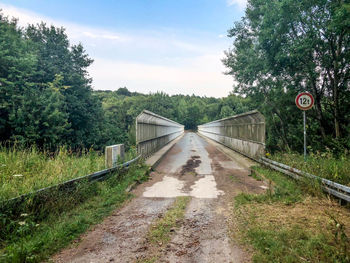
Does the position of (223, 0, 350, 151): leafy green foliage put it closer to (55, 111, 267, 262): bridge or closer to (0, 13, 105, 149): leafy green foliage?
(55, 111, 267, 262): bridge

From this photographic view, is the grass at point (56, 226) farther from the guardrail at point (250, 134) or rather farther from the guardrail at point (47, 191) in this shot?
the guardrail at point (250, 134)

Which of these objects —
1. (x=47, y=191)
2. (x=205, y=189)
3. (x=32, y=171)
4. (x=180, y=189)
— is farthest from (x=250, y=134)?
(x=47, y=191)

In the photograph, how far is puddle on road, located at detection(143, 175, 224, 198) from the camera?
6.20m

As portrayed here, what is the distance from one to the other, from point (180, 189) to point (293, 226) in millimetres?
3524

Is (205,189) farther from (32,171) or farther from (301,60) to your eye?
(301,60)

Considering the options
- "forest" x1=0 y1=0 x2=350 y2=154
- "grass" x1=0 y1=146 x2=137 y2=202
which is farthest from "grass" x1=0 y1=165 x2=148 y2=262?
"forest" x1=0 y1=0 x2=350 y2=154

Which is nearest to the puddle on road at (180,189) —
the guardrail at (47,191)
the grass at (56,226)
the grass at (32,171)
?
the grass at (56,226)

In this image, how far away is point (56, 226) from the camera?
3.71 metres

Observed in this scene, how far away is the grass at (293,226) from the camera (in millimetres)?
2841

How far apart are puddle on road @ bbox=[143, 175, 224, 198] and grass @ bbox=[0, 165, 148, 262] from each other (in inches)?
35.9

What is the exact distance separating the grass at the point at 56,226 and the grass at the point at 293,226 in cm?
262

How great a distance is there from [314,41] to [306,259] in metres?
9.10

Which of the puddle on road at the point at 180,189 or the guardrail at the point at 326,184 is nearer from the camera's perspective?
the guardrail at the point at 326,184

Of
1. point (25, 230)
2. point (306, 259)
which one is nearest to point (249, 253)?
point (306, 259)
